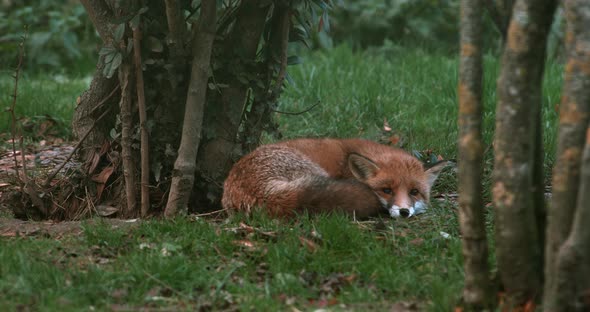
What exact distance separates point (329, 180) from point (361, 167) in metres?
0.62

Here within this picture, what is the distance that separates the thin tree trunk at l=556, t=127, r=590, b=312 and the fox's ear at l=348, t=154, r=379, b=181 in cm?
250

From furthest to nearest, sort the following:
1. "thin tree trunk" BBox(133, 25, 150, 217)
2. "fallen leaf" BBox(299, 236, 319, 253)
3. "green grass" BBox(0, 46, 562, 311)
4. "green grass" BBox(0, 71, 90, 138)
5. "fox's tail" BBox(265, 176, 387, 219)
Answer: "green grass" BBox(0, 71, 90, 138) → "thin tree trunk" BBox(133, 25, 150, 217) → "fox's tail" BBox(265, 176, 387, 219) → "fallen leaf" BBox(299, 236, 319, 253) → "green grass" BBox(0, 46, 562, 311)

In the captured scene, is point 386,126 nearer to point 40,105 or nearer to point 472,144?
point 40,105

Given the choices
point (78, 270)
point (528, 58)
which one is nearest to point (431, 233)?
point (528, 58)

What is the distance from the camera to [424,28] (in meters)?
11.1

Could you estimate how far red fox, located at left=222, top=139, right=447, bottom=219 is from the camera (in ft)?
15.6

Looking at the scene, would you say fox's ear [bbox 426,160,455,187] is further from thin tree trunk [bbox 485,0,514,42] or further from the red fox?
thin tree trunk [bbox 485,0,514,42]

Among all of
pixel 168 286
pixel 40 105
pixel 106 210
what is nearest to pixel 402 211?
pixel 168 286

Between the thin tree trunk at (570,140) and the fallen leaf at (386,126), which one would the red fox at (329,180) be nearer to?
the fallen leaf at (386,126)

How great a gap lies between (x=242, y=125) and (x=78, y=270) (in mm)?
2178

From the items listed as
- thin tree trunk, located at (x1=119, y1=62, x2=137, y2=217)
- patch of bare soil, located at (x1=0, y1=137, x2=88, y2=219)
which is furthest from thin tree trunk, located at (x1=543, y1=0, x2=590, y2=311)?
patch of bare soil, located at (x1=0, y1=137, x2=88, y2=219)

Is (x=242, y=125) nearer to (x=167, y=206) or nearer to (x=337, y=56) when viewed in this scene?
(x=167, y=206)

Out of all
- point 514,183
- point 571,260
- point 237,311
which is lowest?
point 237,311

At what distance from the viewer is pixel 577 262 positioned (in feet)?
9.22
